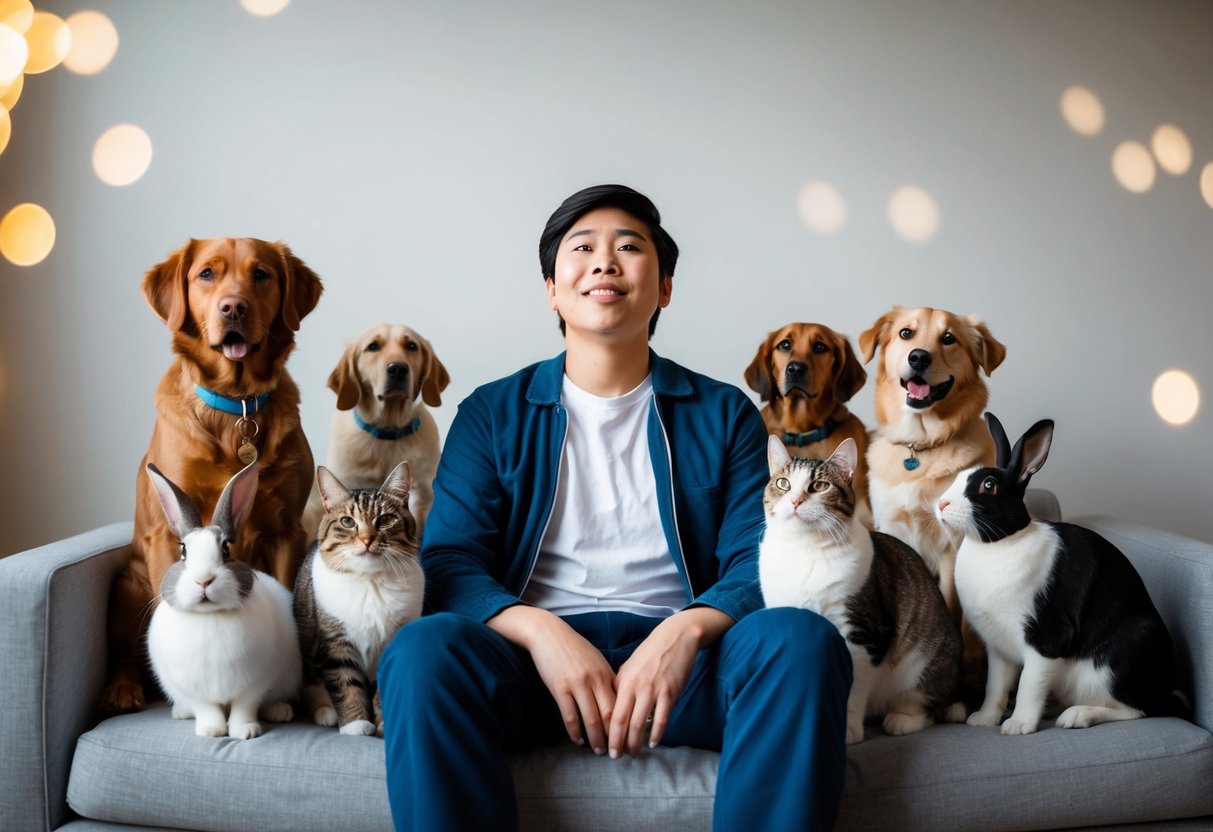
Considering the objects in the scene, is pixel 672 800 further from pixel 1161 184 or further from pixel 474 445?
pixel 1161 184

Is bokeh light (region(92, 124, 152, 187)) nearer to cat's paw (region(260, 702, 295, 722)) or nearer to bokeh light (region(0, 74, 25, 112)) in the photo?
bokeh light (region(0, 74, 25, 112))

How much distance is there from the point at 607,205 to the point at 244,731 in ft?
4.37

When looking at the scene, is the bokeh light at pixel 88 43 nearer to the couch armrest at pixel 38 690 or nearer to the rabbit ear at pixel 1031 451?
the couch armrest at pixel 38 690

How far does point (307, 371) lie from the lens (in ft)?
10.9

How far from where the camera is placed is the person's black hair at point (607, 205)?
210cm

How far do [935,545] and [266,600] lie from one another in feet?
5.44

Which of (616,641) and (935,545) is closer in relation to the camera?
(616,641)

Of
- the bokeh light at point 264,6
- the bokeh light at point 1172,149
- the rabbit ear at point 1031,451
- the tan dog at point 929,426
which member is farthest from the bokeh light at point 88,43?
the bokeh light at point 1172,149

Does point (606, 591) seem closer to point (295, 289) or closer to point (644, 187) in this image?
point (295, 289)

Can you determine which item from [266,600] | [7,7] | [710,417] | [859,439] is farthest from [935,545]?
[7,7]

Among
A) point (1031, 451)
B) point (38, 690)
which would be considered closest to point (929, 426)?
point (1031, 451)

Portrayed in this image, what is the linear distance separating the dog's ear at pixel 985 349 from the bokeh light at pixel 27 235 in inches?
117

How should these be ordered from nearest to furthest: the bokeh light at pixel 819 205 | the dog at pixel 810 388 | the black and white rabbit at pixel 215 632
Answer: the black and white rabbit at pixel 215 632
the dog at pixel 810 388
the bokeh light at pixel 819 205

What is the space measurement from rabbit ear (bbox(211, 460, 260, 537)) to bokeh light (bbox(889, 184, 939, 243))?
2.37 metres
